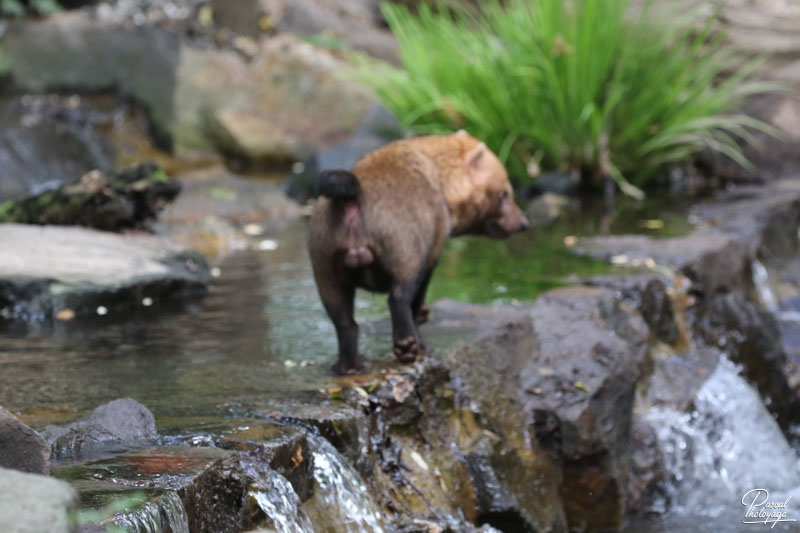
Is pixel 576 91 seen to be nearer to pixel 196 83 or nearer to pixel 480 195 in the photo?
pixel 480 195

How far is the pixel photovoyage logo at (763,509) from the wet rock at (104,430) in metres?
3.20

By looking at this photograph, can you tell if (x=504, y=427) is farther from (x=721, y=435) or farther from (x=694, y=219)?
(x=694, y=219)

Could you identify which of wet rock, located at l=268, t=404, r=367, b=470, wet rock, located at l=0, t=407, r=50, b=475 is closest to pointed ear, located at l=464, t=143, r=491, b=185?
wet rock, located at l=268, t=404, r=367, b=470

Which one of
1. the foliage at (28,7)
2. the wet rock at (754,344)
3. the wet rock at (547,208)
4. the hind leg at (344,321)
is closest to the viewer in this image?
the hind leg at (344,321)

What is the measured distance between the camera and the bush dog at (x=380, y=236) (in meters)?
3.98

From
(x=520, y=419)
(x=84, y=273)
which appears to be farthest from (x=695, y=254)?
(x=84, y=273)

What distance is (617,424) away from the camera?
5.02m

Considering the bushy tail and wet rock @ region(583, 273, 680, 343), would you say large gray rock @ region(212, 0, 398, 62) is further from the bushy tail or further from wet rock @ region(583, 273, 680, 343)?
the bushy tail

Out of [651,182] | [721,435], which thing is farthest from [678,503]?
[651,182]

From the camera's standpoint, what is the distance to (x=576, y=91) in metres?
10.2

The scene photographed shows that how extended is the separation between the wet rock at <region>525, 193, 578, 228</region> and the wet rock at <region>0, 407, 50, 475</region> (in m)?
6.92

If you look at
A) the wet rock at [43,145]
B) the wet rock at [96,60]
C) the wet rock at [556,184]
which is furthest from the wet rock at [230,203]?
the wet rock at [96,60]

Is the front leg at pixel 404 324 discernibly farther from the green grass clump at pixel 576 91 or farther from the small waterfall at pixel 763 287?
the green grass clump at pixel 576 91

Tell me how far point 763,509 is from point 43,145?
9.28 m
